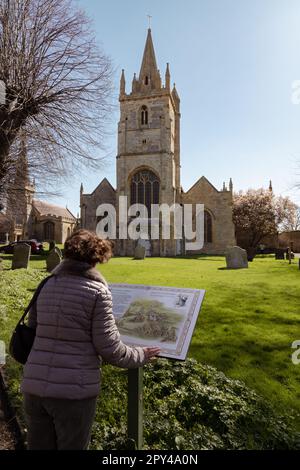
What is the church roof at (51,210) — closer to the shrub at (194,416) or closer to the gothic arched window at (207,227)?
the gothic arched window at (207,227)

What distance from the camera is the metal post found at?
2202mm

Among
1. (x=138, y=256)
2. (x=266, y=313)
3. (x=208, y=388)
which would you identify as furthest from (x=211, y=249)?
(x=208, y=388)

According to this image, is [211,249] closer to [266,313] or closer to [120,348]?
[266,313]

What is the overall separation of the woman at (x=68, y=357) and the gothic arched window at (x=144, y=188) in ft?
93.7

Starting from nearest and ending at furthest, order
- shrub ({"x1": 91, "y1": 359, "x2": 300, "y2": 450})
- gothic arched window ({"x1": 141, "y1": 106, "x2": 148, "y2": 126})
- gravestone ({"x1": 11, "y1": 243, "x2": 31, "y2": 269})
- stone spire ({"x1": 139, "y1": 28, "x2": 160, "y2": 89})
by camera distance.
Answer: shrub ({"x1": 91, "y1": 359, "x2": 300, "y2": 450}) < gravestone ({"x1": 11, "y1": 243, "x2": 31, "y2": 269}) < gothic arched window ({"x1": 141, "y1": 106, "x2": 148, "y2": 126}) < stone spire ({"x1": 139, "y1": 28, "x2": 160, "y2": 89})

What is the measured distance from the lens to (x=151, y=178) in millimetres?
30781

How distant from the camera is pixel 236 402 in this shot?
3066mm

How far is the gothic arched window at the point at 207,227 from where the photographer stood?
31.9m

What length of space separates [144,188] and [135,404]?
29.2 meters

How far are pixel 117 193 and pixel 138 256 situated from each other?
10.7 m

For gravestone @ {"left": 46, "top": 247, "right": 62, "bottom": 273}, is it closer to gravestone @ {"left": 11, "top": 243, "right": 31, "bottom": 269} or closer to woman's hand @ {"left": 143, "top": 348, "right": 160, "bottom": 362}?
gravestone @ {"left": 11, "top": 243, "right": 31, "bottom": 269}

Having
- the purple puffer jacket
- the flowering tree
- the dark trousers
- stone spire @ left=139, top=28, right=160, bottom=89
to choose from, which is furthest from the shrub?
stone spire @ left=139, top=28, right=160, bottom=89

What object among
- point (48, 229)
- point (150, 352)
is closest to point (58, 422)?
point (150, 352)
